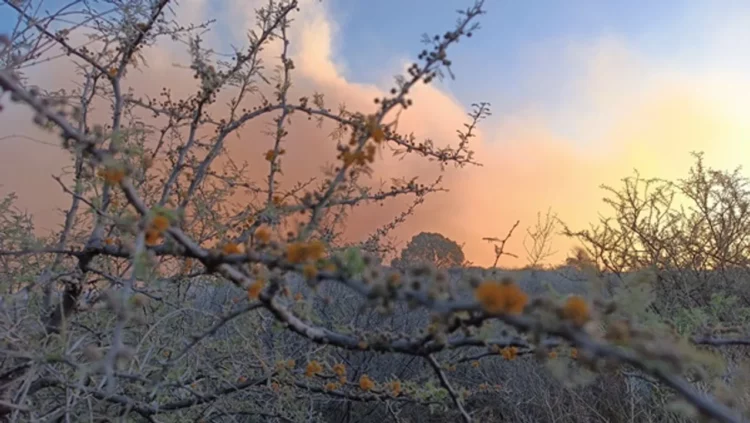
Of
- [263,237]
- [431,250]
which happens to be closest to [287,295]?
[263,237]

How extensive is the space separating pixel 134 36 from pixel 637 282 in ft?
7.42

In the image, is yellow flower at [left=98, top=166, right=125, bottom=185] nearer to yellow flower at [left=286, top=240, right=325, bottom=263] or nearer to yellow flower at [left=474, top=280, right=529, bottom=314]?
yellow flower at [left=286, top=240, right=325, bottom=263]

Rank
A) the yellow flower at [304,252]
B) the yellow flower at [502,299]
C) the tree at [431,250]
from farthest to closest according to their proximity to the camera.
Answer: the tree at [431,250]
the yellow flower at [304,252]
the yellow flower at [502,299]

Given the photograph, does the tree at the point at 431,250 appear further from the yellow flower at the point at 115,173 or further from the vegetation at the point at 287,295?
the yellow flower at the point at 115,173

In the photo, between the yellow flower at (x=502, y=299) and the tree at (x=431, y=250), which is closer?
the yellow flower at (x=502, y=299)

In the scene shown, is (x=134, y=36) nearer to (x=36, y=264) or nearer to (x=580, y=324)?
(x=36, y=264)

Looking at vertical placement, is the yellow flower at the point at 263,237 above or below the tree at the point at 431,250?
below

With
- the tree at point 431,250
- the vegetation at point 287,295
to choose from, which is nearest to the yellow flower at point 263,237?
the vegetation at point 287,295

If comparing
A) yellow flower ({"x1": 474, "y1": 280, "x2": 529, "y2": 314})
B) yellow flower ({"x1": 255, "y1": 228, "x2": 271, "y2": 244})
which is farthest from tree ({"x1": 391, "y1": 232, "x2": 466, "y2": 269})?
yellow flower ({"x1": 474, "y1": 280, "x2": 529, "y2": 314})

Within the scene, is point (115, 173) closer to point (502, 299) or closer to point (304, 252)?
point (304, 252)

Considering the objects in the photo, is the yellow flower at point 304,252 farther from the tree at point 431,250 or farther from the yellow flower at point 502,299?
the tree at point 431,250

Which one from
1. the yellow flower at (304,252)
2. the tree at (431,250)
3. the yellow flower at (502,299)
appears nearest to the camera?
the yellow flower at (502,299)

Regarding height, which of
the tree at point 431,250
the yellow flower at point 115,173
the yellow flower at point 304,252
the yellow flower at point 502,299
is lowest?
the yellow flower at point 502,299

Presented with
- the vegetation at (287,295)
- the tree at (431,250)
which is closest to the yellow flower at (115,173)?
the vegetation at (287,295)
